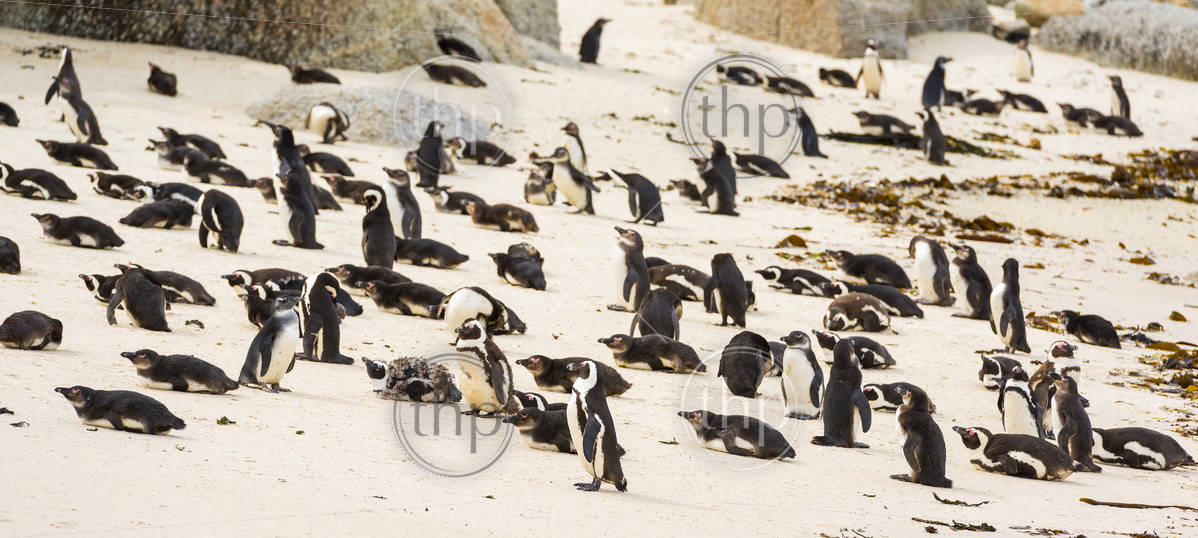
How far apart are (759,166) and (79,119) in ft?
24.9

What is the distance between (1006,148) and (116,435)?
15477mm

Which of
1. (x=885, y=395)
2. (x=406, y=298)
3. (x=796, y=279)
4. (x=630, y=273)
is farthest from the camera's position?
(x=796, y=279)

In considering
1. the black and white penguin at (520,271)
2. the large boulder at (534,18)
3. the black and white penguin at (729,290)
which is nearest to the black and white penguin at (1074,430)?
the black and white penguin at (729,290)

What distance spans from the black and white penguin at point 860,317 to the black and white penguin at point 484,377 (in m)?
3.68

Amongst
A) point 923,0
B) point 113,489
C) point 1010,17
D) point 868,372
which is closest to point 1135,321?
point 868,372

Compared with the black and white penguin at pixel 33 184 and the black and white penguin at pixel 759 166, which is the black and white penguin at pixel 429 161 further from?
the black and white penguin at pixel 759 166

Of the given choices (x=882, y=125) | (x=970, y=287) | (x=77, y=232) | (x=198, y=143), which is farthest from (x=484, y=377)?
(x=882, y=125)

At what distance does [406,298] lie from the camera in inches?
323

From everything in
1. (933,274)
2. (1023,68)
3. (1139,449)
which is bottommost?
(1139,449)

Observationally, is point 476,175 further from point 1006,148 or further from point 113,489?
point 113,489

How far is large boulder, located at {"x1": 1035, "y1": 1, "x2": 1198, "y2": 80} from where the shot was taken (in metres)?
25.6

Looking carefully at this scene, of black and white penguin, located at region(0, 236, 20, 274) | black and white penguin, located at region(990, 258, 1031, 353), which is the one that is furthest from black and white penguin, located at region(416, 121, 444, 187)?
black and white penguin, located at region(990, 258, 1031, 353)

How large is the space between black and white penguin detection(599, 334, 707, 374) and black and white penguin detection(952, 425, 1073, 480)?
1.83m

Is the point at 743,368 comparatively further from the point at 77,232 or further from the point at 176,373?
the point at 77,232
